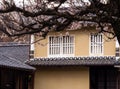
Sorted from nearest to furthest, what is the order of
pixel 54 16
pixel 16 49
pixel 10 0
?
pixel 10 0
pixel 54 16
pixel 16 49

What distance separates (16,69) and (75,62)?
4.02 metres

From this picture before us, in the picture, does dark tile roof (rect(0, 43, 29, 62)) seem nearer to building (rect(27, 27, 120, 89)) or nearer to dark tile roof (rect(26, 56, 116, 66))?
building (rect(27, 27, 120, 89))

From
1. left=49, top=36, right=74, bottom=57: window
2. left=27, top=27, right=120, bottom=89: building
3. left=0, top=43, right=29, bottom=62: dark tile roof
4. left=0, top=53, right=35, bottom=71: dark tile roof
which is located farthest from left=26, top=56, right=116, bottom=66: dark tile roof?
left=0, top=43, right=29, bottom=62: dark tile roof

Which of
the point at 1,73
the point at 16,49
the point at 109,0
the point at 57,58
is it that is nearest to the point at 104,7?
the point at 109,0

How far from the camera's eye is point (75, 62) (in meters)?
26.7

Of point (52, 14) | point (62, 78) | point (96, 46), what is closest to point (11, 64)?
point (62, 78)

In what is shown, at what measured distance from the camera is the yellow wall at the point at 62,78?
27281mm

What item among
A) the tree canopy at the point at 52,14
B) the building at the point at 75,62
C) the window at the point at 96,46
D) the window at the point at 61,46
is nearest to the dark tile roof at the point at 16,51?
the building at the point at 75,62

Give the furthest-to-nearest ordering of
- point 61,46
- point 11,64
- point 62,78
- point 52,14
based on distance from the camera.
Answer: point 61,46
point 62,78
point 11,64
point 52,14

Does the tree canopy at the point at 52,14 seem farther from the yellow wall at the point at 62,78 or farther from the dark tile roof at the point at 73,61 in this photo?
the yellow wall at the point at 62,78

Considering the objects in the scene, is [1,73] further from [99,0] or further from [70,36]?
[99,0]

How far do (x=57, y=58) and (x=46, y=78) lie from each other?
153cm

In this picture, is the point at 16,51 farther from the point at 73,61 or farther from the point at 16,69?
the point at 16,69

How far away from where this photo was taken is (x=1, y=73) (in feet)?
82.7
